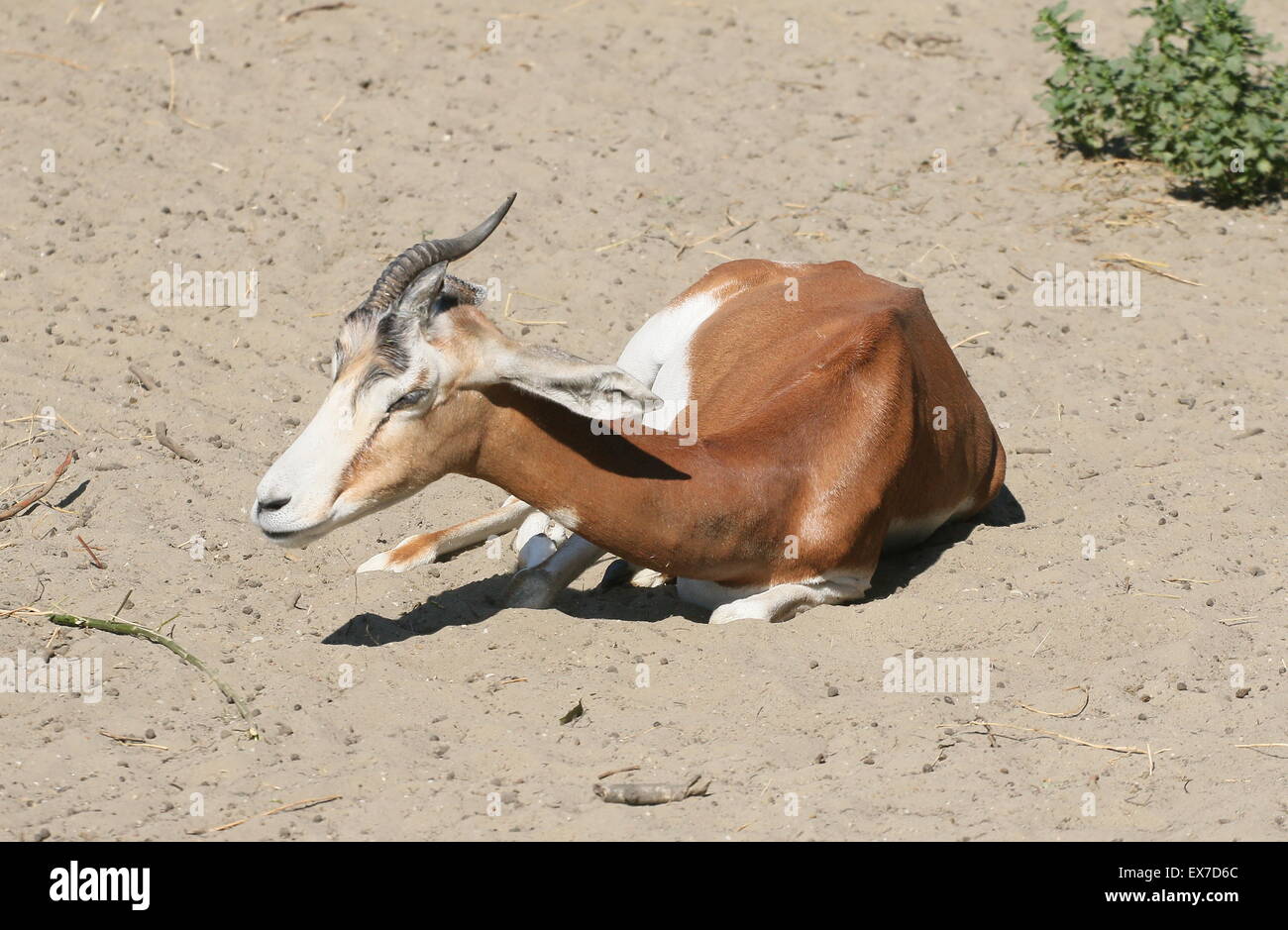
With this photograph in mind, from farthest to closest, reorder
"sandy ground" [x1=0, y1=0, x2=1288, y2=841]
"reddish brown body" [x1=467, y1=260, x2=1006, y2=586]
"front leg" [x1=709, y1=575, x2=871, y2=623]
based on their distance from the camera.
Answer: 1. "front leg" [x1=709, y1=575, x2=871, y2=623]
2. "reddish brown body" [x1=467, y1=260, x2=1006, y2=586]
3. "sandy ground" [x1=0, y1=0, x2=1288, y2=841]

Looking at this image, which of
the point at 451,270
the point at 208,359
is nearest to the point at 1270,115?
the point at 451,270

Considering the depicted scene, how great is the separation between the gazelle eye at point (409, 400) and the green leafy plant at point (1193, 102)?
6343 mm

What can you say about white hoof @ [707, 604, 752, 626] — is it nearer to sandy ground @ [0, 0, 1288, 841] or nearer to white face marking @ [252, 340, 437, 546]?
sandy ground @ [0, 0, 1288, 841]

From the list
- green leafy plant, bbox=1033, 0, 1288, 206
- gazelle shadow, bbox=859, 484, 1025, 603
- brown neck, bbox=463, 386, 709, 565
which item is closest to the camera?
brown neck, bbox=463, 386, 709, 565

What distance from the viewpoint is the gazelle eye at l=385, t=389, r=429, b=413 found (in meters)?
5.00

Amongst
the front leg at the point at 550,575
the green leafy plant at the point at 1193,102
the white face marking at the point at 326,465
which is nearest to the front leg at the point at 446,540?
the front leg at the point at 550,575

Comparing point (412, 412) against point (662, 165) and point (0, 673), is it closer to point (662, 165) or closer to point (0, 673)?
point (0, 673)

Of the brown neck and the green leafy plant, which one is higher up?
the green leafy plant

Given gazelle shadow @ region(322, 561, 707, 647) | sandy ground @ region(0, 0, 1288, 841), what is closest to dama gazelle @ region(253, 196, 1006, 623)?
gazelle shadow @ region(322, 561, 707, 647)

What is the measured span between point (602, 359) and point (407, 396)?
10.9 feet

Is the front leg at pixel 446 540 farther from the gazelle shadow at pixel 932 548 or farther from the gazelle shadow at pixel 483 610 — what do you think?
the gazelle shadow at pixel 932 548

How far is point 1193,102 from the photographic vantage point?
966 cm

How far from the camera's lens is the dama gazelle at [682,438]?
198 inches

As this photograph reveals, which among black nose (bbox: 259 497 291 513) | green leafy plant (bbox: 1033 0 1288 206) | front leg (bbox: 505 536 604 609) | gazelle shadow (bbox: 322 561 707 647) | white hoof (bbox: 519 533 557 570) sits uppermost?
green leafy plant (bbox: 1033 0 1288 206)
